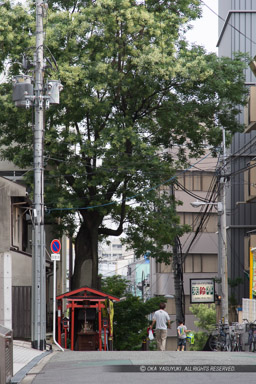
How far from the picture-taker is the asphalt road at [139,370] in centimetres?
1176

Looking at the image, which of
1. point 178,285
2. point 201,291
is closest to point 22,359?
point 201,291

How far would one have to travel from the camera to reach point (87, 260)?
32.0 m

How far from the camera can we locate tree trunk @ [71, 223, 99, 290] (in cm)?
3194

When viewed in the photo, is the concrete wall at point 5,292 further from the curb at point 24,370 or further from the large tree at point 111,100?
the curb at point 24,370

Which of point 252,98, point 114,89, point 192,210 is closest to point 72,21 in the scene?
point 114,89

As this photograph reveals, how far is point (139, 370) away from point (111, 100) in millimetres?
17583

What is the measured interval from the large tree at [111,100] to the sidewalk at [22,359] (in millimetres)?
9371

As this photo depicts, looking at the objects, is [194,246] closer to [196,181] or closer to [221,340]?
[196,181]

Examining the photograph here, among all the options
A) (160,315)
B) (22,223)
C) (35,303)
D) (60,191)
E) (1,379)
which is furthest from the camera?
(22,223)

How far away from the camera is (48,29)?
1128 inches

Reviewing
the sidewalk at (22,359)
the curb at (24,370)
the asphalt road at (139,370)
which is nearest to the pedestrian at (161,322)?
the sidewalk at (22,359)

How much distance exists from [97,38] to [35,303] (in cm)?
1269

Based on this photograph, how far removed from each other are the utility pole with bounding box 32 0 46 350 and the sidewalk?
2.38ft

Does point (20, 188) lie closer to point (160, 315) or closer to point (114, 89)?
point (114, 89)
